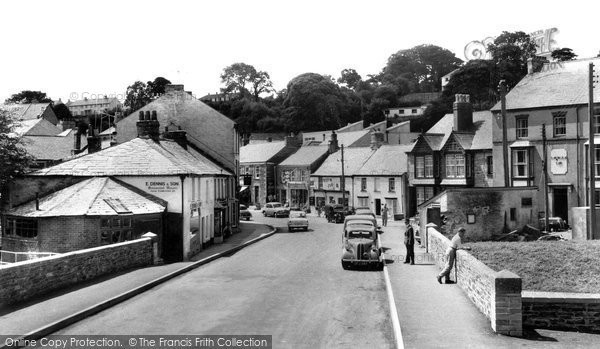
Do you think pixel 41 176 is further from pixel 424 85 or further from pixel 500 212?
pixel 424 85

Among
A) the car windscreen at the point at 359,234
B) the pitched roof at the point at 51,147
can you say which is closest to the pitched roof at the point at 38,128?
the pitched roof at the point at 51,147

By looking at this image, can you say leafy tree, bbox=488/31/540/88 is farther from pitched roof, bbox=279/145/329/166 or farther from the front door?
the front door

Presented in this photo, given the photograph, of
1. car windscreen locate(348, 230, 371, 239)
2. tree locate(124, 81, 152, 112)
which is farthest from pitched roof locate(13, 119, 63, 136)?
car windscreen locate(348, 230, 371, 239)

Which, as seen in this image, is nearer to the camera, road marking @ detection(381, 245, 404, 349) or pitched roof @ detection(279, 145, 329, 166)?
road marking @ detection(381, 245, 404, 349)

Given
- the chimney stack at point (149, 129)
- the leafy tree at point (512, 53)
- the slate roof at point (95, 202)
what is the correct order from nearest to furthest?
1. the slate roof at point (95, 202)
2. the chimney stack at point (149, 129)
3. the leafy tree at point (512, 53)

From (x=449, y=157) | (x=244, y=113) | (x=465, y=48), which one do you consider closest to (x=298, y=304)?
(x=449, y=157)

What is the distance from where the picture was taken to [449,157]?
53.4 metres

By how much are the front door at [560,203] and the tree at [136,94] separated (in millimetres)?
94202

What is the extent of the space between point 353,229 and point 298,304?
9.99 m

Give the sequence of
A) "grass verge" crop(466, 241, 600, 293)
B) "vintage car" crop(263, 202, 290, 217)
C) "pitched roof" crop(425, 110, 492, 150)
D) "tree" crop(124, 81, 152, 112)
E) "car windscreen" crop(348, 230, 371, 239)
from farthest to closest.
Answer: "tree" crop(124, 81, 152, 112) < "vintage car" crop(263, 202, 290, 217) < "pitched roof" crop(425, 110, 492, 150) < "car windscreen" crop(348, 230, 371, 239) < "grass verge" crop(466, 241, 600, 293)

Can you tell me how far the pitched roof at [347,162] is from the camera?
6706cm

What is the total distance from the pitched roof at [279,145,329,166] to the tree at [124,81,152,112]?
53587 millimetres

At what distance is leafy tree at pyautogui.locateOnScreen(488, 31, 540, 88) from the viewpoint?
3617 inches

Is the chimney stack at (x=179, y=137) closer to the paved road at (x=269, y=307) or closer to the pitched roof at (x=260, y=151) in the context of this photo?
the paved road at (x=269, y=307)
